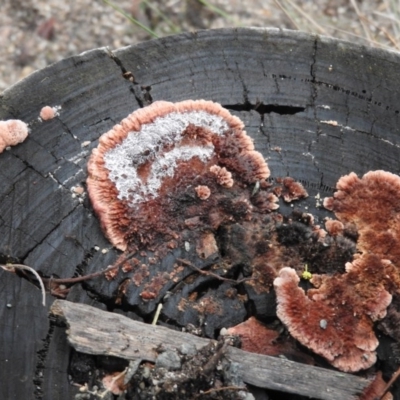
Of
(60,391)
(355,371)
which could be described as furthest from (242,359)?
(60,391)

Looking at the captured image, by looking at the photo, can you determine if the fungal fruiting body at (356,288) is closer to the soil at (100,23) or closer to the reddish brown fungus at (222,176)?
the reddish brown fungus at (222,176)

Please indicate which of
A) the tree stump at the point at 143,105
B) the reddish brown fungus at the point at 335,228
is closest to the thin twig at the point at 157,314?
the tree stump at the point at 143,105

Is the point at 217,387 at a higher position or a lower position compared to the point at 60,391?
higher

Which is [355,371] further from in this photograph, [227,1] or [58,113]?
[227,1]

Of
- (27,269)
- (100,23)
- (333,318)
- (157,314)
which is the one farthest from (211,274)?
(100,23)

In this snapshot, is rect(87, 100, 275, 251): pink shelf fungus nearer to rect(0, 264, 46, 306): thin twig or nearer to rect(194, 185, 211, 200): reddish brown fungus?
rect(194, 185, 211, 200): reddish brown fungus
